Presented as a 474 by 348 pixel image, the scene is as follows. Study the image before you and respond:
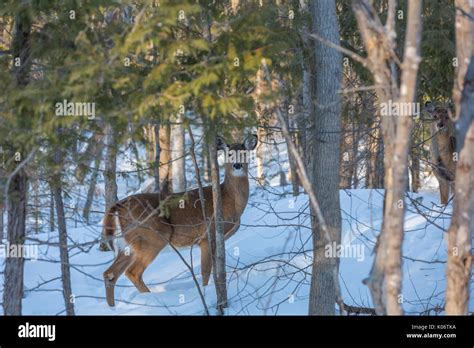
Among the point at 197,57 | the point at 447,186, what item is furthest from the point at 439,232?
the point at 197,57

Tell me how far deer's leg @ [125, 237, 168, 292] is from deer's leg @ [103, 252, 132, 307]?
0.11 metres

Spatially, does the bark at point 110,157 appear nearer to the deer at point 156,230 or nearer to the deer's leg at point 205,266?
the deer at point 156,230

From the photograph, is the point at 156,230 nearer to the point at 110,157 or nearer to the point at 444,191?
the point at 110,157

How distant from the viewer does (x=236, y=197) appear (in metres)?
13.6

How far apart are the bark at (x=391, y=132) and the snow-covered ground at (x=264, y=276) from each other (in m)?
3.00

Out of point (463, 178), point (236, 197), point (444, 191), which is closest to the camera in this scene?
point (463, 178)

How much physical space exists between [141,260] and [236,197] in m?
2.09

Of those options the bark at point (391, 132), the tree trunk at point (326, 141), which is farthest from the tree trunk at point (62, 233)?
the bark at point (391, 132)

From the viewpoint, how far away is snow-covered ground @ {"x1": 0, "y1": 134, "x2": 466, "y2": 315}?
35.0 ft

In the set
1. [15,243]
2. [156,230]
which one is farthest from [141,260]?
[15,243]

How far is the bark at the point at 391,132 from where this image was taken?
6066mm
